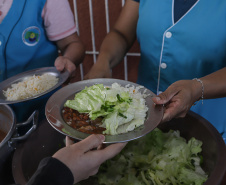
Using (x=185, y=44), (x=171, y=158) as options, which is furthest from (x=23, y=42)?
(x=171, y=158)

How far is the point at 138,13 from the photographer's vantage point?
134 cm

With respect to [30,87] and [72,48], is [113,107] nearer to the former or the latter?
[30,87]

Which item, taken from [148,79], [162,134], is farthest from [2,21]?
[162,134]

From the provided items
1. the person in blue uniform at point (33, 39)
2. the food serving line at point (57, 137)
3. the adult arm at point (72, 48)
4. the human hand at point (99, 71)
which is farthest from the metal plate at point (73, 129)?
the adult arm at point (72, 48)

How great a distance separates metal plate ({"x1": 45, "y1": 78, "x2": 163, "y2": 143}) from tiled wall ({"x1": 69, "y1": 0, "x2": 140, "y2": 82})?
106cm

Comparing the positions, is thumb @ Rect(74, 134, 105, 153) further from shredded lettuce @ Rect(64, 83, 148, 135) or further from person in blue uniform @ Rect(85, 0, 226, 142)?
person in blue uniform @ Rect(85, 0, 226, 142)

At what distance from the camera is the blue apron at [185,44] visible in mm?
1034

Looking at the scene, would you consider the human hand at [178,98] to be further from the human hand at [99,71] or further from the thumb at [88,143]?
the human hand at [99,71]

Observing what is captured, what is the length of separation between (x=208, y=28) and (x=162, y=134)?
19.0 inches

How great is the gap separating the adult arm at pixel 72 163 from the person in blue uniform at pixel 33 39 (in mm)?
551

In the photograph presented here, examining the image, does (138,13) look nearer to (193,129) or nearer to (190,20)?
(190,20)

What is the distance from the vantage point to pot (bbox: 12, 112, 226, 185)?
0.70 metres

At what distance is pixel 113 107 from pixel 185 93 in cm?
26

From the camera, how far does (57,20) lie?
131cm
